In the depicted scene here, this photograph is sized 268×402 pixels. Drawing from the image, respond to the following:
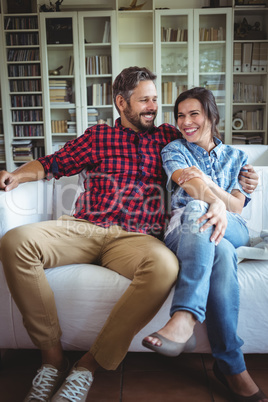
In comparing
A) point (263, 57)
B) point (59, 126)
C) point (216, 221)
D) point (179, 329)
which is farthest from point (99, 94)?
point (179, 329)

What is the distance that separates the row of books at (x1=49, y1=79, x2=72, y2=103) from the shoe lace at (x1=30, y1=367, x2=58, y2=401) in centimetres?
361

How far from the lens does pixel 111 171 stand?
5.11 ft

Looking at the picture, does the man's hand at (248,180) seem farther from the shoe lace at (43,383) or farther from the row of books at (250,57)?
the row of books at (250,57)

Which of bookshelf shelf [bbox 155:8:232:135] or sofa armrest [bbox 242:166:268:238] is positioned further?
bookshelf shelf [bbox 155:8:232:135]

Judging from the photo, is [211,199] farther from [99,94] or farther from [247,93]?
[247,93]

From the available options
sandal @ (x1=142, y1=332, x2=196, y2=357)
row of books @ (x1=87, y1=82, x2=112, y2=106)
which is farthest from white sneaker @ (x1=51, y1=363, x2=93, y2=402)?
row of books @ (x1=87, y1=82, x2=112, y2=106)

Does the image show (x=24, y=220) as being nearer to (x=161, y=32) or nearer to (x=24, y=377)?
(x=24, y=377)

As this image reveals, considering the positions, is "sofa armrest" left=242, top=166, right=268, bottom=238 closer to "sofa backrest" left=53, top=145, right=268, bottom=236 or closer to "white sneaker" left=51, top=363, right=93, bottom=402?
"sofa backrest" left=53, top=145, right=268, bottom=236

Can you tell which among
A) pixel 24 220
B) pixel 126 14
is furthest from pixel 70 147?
pixel 126 14

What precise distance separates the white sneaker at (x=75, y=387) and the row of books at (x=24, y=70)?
151 inches

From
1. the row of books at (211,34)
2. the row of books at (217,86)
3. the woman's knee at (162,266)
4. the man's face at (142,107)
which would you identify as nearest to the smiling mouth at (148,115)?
the man's face at (142,107)

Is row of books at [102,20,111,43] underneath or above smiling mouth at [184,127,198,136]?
above

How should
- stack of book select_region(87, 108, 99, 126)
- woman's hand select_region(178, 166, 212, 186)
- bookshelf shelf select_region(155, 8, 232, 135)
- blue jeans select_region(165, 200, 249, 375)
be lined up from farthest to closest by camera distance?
stack of book select_region(87, 108, 99, 126) → bookshelf shelf select_region(155, 8, 232, 135) → woman's hand select_region(178, 166, 212, 186) → blue jeans select_region(165, 200, 249, 375)

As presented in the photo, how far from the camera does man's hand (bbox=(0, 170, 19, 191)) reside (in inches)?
58.4
